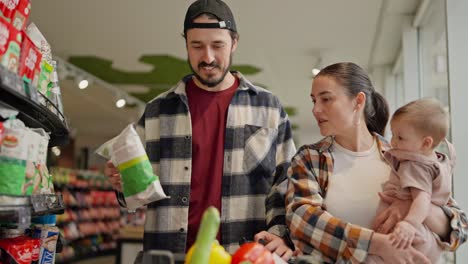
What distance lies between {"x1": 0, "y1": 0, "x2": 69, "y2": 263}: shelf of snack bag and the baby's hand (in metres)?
1.11

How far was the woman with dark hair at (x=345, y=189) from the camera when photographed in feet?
5.91

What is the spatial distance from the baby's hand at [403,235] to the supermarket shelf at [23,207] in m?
1.11

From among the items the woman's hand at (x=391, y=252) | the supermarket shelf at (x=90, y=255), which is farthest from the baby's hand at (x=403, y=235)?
the supermarket shelf at (x=90, y=255)

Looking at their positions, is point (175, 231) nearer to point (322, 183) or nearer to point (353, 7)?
point (322, 183)

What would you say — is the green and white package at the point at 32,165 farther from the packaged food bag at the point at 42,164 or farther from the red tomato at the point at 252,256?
the red tomato at the point at 252,256

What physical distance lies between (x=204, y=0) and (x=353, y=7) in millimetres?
3635

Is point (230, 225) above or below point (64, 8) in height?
below

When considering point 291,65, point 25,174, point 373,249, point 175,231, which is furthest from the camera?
point 291,65

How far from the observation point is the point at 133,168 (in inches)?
67.2

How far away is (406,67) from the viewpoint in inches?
244

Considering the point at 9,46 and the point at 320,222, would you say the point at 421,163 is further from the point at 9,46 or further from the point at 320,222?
the point at 9,46

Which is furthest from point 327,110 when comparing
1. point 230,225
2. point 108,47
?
point 108,47

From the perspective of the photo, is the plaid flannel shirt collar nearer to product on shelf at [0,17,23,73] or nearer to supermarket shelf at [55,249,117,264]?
product on shelf at [0,17,23,73]

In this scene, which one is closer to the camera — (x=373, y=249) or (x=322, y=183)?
(x=373, y=249)
